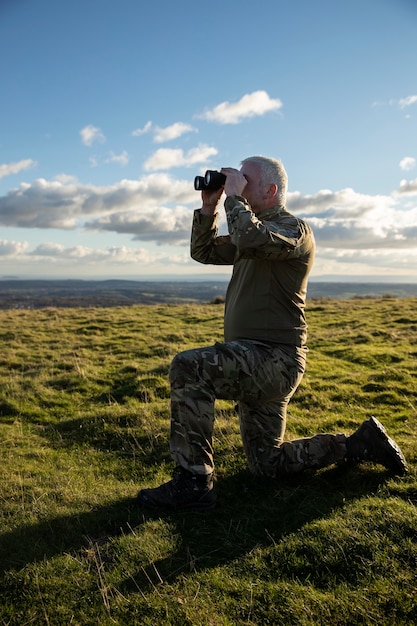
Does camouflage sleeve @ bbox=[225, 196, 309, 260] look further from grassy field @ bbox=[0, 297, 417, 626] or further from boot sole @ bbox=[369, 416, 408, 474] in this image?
grassy field @ bbox=[0, 297, 417, 626]

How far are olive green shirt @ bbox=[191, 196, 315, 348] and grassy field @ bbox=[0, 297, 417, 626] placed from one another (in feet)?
5.08

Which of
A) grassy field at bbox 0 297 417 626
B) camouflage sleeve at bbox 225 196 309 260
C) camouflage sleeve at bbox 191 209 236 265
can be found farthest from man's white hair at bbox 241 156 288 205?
grassy field at bbox 0 297 417 626

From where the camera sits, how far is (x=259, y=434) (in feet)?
16.3

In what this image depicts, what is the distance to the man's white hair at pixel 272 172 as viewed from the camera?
15.7 ft

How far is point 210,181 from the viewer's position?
16.5ft

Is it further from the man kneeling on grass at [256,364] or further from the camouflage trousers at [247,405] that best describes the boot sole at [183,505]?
the camouflage trousers at [247,405]

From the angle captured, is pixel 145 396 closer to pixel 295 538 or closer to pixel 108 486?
pixel 108 486

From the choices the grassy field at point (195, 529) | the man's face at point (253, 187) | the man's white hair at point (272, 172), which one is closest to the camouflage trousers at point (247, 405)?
the grassy field at point (195, 529)

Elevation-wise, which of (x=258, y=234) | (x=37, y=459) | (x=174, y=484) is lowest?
(x=37, y=459)

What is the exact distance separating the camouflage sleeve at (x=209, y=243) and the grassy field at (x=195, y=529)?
2.34 meters

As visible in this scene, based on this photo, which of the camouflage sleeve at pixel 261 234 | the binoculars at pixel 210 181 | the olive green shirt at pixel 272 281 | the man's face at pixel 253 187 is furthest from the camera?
the binoculars at pixel 210 181

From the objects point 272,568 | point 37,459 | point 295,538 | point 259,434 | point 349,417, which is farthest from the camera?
point 349,417

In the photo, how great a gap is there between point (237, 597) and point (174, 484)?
52.6 inches

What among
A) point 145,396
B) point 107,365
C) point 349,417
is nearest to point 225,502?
point 349,417
